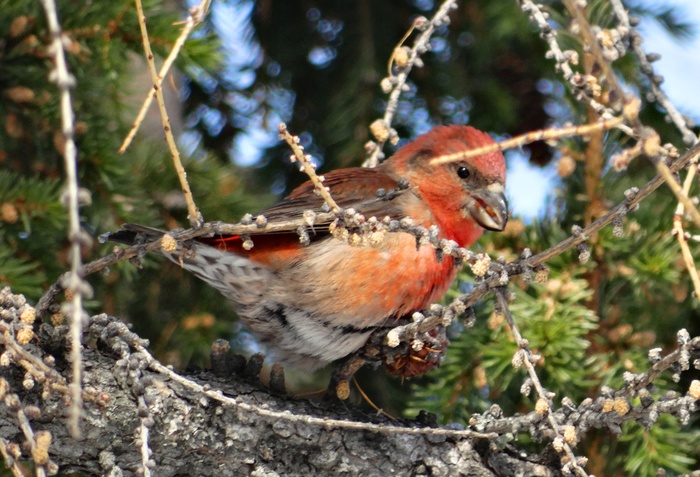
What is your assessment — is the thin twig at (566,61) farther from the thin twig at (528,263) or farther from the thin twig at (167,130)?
the thin twig at (167,130)

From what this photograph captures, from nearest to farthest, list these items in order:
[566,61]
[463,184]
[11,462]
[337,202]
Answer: [11,462] → [566,61] → [337,202] → [463,184]

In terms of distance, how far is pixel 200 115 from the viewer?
4.17m

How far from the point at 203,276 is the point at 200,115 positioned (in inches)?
56.2

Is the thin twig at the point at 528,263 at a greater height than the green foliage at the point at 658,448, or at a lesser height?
greater

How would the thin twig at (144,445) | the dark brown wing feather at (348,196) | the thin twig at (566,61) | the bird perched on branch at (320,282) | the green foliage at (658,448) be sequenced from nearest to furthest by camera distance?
1. the thin twig at (144,445)
2. the thin twig at (566,61)
3. the green foliage at (658,448)
4. the bird perched on branch at (320,282)
5. the dark brown wing feather at (348,196)

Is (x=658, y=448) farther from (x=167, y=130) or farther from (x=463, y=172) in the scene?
(x=167, y=130)

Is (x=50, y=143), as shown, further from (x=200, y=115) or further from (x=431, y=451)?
(x=431, y=451)

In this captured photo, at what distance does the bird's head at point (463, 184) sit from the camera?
3.21 metres

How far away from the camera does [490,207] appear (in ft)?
10.4

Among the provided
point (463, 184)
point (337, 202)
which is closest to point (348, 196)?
point (337, 202)

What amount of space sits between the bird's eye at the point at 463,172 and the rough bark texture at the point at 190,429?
1.12 m

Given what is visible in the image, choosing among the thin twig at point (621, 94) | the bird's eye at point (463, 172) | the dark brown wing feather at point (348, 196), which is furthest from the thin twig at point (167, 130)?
the bird's eye at point (463, 172)

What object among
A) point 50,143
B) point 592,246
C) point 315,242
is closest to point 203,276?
point 315,242

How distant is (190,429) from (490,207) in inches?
57.6
